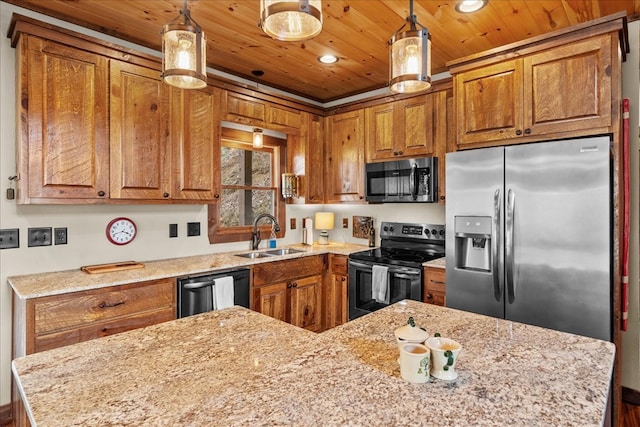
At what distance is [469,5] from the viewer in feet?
7.17

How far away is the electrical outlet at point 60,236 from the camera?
2404 millimetres

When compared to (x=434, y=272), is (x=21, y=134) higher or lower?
higher

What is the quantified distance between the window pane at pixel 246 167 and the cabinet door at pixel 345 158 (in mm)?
643

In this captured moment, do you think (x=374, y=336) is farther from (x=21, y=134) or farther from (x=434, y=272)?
(x=21, y=134)

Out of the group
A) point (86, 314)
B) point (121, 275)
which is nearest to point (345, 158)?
point (121, 275)

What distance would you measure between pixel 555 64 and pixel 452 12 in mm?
686

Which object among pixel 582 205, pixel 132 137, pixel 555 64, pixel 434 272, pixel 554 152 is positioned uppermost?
pixel 555 64

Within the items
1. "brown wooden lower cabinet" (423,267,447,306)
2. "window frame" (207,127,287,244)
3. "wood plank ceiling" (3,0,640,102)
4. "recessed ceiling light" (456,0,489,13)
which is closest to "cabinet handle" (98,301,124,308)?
"window frame" (207,127,287,244)

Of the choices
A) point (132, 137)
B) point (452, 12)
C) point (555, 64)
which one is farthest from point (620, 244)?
point (132, 137)

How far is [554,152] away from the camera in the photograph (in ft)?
6.86

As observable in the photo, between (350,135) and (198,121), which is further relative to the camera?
(350,135)

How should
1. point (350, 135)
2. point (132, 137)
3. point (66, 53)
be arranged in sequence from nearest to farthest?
1. point (66, 53)
2. point (132, 137)
3. point (350, 135)

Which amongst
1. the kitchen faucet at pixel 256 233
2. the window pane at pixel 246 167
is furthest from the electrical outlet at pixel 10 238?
the kitchen faucet at pixel 256 233

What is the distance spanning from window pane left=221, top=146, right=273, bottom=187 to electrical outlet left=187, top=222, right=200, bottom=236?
50cm
